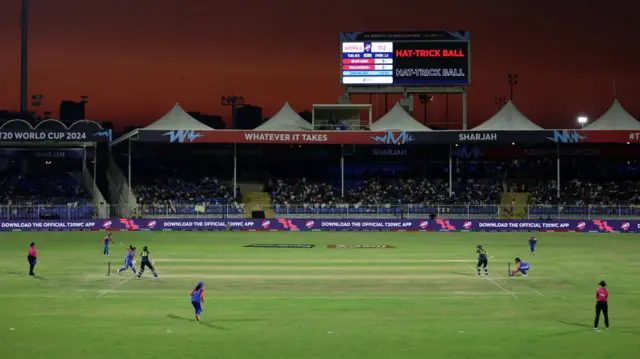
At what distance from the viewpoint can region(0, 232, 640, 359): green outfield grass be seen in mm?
20062

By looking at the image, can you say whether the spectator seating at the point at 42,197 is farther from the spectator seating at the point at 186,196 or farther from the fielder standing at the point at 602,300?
the fielder standing at the point at 602,300

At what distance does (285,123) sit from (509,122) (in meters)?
23.1

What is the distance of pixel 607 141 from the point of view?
7038 centimetres

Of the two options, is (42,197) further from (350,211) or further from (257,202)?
(350,211)

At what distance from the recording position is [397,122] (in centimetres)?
7619

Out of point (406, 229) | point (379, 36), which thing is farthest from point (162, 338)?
point (379, 36)

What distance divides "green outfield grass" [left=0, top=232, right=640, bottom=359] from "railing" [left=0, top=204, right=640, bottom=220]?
1417 cm

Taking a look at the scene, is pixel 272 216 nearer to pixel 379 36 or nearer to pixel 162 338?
pixel 379 36

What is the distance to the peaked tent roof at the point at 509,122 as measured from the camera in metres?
73.6

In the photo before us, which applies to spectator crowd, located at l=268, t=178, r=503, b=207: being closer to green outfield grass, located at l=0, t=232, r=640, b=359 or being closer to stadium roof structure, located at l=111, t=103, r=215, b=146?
stadium roof structure, located at l=111, t=103, r=215, b=146

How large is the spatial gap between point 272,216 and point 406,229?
1212 cm

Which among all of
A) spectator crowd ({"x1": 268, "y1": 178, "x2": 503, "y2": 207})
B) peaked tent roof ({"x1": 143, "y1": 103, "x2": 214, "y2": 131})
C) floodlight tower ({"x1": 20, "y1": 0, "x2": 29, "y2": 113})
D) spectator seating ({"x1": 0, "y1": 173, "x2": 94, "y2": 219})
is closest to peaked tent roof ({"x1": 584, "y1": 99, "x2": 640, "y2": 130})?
spectator crowd ({"x1": 268, "y1": 178, "x2": 503, "y2": 207})

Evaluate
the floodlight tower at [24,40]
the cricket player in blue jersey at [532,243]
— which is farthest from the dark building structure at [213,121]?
the cricket player in blue jersey at [532,243]

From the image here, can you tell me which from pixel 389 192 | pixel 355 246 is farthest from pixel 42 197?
pixel 355 246
